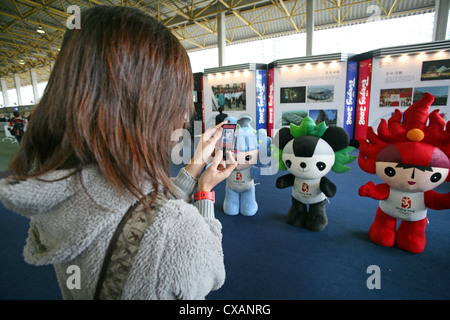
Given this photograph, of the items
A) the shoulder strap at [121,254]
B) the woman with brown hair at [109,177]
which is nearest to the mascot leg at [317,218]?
the woman with brown hair at [109,177]

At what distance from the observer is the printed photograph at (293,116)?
22.6 ft

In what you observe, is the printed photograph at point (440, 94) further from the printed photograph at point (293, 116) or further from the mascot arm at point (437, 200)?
the mascot arm at point (437, 200)

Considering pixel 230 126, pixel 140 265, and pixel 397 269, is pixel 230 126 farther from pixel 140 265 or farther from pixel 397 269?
pixel 397 269

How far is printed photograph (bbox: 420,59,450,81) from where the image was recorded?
528 centimetres

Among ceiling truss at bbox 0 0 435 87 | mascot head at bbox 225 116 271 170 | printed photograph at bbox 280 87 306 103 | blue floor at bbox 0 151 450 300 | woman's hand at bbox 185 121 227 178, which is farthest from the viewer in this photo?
ceiling truss at bbox 0 0 435 87

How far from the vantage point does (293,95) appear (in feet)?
22.7

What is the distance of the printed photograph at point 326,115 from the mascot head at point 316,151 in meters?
4.49

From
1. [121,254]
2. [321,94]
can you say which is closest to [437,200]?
[121,254]

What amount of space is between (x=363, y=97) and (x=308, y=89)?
1.38 metres

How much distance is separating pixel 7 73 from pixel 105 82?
83.6 feet

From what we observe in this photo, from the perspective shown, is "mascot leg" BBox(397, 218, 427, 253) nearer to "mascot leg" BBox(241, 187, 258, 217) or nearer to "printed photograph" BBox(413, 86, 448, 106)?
"mascot leg" BBox(241, 187, 258, 217)

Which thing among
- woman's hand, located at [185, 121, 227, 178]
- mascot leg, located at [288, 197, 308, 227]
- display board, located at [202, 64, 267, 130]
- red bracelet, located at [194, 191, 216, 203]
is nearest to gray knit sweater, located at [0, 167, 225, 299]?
red bracelet, located at [194, 191, 216, 203]

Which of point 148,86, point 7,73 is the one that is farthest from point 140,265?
point 7,73

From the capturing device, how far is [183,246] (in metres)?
0.53
